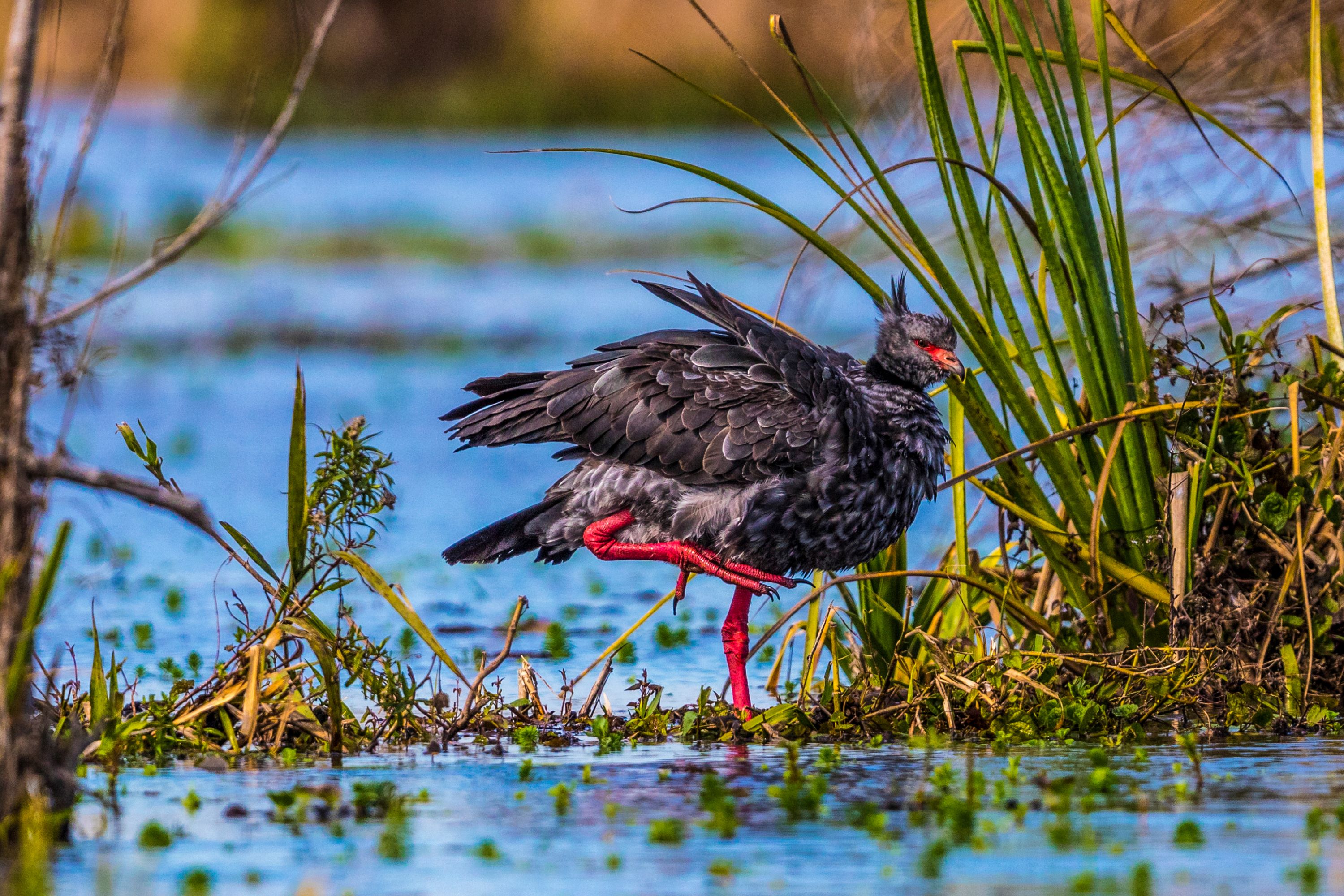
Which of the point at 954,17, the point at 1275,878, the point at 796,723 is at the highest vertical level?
the point at 954,17

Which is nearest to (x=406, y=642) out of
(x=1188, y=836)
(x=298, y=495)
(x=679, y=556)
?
(x=679, y=556)

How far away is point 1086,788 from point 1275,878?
2.48 feet

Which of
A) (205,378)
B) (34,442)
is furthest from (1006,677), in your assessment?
(205,378)

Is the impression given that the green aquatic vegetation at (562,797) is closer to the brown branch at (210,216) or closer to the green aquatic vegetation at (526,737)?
the green aquatic vegetation at (526,737)

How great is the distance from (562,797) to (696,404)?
1.61 meters

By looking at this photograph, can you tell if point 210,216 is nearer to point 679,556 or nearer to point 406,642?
point 679,556

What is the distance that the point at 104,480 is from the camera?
2.93 meters

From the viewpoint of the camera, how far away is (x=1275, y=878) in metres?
2.78

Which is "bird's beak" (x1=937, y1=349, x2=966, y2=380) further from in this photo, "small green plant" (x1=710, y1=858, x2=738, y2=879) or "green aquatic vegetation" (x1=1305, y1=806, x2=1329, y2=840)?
"small green plant" (x1=710, y1=858, x2=738, y2=879)

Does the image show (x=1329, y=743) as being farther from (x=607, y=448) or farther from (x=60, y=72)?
(x=60, y=72)

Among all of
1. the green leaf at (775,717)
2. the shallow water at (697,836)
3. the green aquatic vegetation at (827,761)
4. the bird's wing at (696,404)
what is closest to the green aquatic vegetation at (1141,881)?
the shallow water at (697,836)

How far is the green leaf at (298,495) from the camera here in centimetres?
401

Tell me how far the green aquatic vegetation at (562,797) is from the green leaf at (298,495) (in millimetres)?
880

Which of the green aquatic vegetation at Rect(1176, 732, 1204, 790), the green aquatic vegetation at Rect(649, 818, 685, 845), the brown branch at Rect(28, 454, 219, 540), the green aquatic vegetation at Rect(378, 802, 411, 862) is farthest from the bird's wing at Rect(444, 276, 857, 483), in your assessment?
the brown branch at Rect(28, 454, 219, 540)
